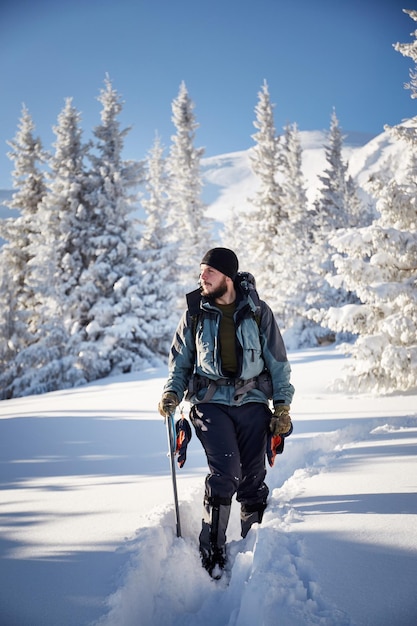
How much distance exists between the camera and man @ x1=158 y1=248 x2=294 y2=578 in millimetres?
2973

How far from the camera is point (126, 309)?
57.1 ft

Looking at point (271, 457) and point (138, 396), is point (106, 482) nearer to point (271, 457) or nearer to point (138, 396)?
point (271, 457)

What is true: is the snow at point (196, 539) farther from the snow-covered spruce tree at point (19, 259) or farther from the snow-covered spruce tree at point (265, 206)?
the snow-covered spruce tree at point (265, 206)

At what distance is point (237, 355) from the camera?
3055mm

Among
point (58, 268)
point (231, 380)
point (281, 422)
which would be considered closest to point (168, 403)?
point (231, 380)

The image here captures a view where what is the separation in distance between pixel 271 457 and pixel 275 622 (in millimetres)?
1225

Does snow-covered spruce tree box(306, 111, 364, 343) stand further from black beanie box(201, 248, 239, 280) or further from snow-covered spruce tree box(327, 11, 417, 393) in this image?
black beanie box(201, 248, 239, 280)

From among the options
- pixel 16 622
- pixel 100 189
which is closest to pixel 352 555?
pixel 16 622

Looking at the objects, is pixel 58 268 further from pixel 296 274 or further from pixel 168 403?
pixel 168 403

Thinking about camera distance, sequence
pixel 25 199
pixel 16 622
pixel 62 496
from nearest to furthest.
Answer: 1. pixel 16 622
2. pixel 62 496
3. pixel 25 199

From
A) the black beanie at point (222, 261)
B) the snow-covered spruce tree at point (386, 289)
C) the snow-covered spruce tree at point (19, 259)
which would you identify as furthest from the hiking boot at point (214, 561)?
the snow-covered spruce tree at point (19, 259)

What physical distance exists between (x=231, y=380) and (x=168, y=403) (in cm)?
55

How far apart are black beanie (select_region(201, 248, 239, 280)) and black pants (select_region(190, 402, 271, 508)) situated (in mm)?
1110

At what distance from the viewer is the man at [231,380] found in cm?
297
